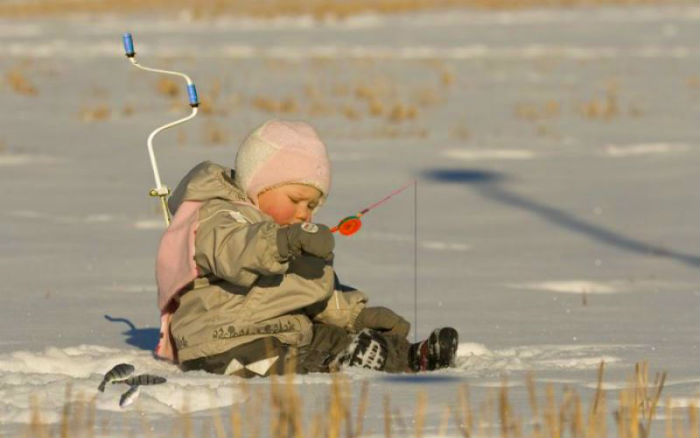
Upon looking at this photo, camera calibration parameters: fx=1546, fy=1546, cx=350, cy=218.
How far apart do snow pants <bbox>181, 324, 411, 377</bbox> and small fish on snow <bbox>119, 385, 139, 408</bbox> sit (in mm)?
747

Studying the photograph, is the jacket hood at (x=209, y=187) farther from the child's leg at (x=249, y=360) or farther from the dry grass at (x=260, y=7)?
the dry grass at (x=260, y=7)

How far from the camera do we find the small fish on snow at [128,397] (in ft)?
13.3

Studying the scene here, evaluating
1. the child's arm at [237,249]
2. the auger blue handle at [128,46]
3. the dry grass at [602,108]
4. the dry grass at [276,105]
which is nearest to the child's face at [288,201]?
the child's arm at [237,249]

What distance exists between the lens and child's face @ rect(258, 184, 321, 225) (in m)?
5.08

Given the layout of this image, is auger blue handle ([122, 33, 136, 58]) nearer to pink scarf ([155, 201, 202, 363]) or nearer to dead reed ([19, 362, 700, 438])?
pink scarf ([155, 201, 202, 363])

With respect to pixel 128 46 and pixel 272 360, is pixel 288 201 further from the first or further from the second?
pixel 128 46

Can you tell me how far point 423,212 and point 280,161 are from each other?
655 centimetres

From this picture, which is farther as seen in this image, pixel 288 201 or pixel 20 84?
pixel 20 84

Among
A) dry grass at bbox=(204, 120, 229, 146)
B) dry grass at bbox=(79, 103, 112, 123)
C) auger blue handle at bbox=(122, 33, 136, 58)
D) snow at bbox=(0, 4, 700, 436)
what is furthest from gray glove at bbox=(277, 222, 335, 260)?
dry grass at bbox=(79, 103, 112, 123)

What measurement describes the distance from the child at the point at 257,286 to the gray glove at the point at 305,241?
8.0 inches

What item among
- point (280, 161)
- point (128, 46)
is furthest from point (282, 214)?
point (128, 46)

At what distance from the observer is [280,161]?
198 inches

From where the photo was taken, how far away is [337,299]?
5461 millimetres

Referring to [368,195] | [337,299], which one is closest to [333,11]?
[368,195]
